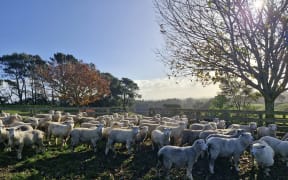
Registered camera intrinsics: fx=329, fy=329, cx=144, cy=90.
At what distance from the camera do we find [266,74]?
19.8 m

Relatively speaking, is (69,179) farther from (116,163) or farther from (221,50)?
(221,50)

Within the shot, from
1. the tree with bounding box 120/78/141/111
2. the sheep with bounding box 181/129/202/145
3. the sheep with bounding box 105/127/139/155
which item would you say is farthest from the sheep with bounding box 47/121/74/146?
the tree with bounding box 120/78/141/111

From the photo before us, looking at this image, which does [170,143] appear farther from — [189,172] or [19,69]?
[19,69]

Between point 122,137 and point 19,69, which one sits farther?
point 19,69

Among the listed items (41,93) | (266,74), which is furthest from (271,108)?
(41,93)

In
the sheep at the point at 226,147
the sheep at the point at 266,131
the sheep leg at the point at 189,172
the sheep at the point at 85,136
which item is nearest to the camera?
the sheep leg at the point at 189,172

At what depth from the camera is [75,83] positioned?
48.6 metres

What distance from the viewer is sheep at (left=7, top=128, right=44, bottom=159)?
42.4ft

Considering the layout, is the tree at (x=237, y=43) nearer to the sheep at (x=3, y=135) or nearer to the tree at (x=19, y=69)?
the sheep at (x=3, y=135)

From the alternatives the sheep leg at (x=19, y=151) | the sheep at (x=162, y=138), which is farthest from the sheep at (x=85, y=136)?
the sheep at (x=162, y=138)

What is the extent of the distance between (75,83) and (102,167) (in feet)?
126

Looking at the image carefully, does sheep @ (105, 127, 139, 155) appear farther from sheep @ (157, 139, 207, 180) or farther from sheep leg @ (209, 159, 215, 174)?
sheep leg @ (209, 159, 215, 174)

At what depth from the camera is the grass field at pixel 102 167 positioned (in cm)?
1050

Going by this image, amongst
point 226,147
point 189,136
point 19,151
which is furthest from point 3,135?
point 226,147
